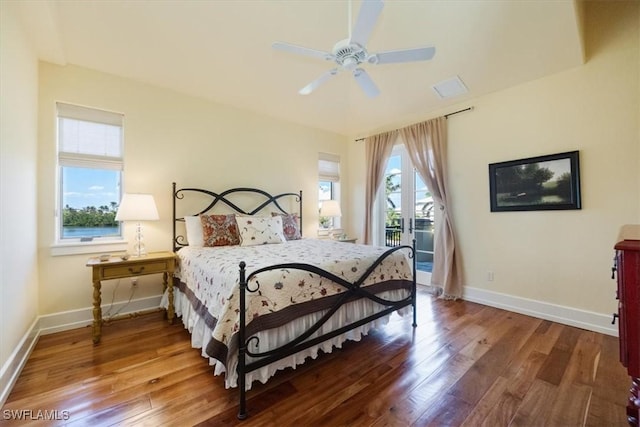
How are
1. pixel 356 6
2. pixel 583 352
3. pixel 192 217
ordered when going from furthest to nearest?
pixel 192 217 → pixel 356 6 → pixel 583 352

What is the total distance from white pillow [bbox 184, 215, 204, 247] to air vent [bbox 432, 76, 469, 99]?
3533 millimetres

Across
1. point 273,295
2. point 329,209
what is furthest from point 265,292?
point 329,209

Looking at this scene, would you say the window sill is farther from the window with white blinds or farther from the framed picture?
the framed picture

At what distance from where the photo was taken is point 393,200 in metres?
4.77

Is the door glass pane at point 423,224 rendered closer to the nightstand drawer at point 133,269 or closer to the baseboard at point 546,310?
the baseboard at point 546,310

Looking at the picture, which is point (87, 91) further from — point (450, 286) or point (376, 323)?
point (450, 286)

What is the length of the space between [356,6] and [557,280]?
3624 mm

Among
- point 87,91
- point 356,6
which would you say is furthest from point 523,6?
point 87,91

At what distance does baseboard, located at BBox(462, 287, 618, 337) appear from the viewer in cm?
272

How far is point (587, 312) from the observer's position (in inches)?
111

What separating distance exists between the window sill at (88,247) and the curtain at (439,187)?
13.4ft

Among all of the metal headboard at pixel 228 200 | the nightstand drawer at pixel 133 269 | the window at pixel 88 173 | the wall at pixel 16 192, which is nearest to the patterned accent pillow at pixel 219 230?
the metal headboard at pixel 228 200

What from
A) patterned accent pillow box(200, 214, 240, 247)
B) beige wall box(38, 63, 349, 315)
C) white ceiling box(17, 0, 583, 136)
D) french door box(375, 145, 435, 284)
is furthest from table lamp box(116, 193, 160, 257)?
french door box(375, 145, 435, 284)

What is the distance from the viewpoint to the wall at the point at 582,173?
264cm
